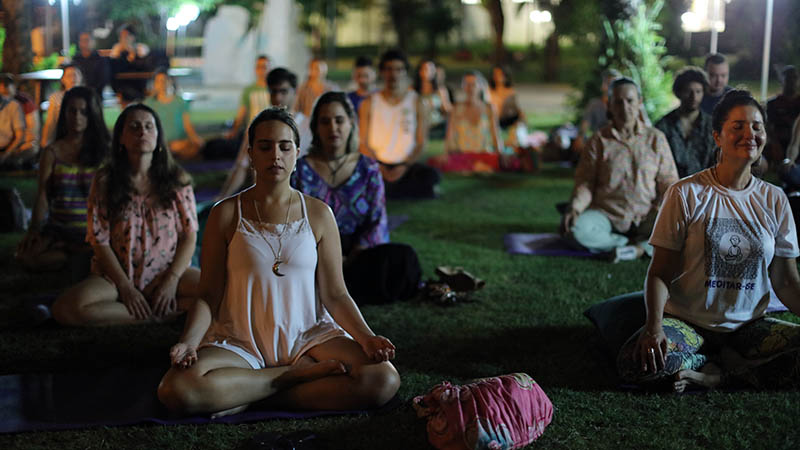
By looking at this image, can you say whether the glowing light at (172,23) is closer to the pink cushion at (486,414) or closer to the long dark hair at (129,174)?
A: the long dark hair at (129,174)

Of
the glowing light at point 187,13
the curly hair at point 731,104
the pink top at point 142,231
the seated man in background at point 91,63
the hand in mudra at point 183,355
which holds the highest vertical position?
the glowing light at point 187,13

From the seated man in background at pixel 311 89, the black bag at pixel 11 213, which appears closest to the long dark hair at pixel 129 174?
the black bag at pixel 11 213

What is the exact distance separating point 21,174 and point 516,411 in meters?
8.30

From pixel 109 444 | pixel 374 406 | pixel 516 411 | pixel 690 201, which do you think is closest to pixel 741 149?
pixel 690 201

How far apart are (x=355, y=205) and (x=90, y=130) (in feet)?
6.08

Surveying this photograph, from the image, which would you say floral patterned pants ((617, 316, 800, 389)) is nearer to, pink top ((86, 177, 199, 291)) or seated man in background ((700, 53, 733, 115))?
pink top ((86, 177, 199, 291))

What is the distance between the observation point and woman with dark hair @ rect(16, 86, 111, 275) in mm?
5652

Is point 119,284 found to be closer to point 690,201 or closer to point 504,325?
point 504,325

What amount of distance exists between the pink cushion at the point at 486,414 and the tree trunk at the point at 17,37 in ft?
29.2

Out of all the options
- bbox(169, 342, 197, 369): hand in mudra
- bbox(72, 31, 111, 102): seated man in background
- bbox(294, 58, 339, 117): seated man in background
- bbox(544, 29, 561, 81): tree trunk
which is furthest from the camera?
bbox(544, 29, 561, 81): tree trunk

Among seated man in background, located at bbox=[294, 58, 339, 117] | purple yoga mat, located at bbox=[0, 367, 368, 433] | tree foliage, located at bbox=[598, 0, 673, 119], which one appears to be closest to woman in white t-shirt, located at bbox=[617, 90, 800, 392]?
purple yoga mat, located at bbox=[0, 367, 368, 433]

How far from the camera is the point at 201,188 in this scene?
966 cm

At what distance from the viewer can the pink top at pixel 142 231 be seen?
4.88m

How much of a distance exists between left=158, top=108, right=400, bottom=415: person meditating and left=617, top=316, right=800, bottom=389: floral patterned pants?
3.62ft
